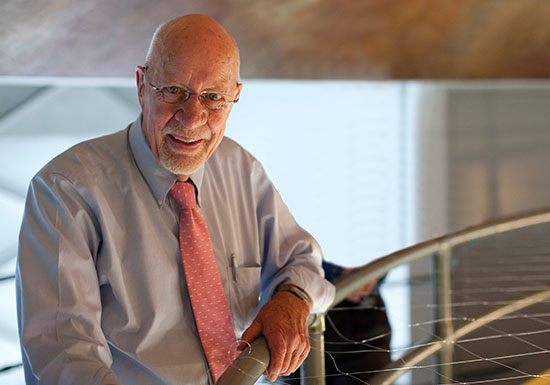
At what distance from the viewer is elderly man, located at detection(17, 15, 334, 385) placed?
1094mm

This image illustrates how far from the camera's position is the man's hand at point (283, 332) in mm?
1071

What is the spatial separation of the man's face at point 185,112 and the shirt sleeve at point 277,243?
0.70 ft

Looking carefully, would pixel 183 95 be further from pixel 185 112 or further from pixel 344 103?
pixel 344 103

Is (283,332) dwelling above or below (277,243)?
below

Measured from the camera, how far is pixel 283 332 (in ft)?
3.62

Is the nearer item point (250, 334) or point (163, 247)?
point (250, 334)

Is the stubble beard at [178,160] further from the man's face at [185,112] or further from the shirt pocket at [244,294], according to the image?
the shirt pocket at [244,294]

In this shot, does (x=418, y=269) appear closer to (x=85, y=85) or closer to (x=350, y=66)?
(x=350, y=66)

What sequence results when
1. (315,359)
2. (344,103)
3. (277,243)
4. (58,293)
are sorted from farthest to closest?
1. (344,103)
2. (277,243)
3. (315,359)
4. (58,293)

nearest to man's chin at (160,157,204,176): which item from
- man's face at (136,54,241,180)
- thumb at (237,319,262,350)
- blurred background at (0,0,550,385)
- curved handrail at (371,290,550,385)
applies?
man's face at (136,54,241,180)

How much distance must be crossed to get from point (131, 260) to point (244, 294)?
26 centimetres

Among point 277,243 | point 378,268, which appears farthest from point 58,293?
point 378,268

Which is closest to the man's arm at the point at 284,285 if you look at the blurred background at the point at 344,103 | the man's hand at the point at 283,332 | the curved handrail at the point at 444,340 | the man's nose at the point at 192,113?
the man's hand at the point at 283,332

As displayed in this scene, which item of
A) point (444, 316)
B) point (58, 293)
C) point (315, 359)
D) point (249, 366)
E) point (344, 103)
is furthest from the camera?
point (344, 103)
